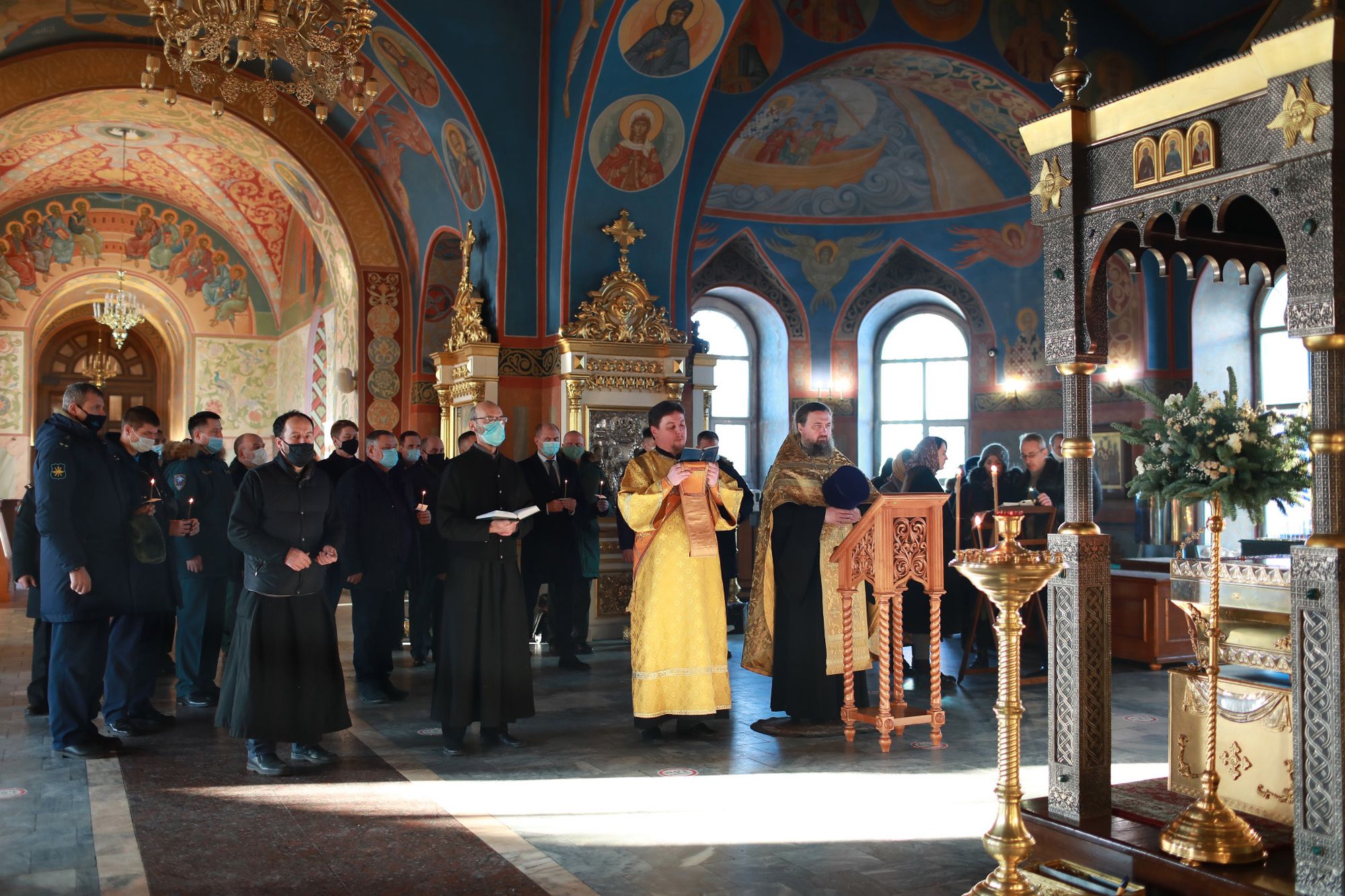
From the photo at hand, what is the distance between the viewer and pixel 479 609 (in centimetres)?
639

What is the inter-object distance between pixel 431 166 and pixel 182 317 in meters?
10.2

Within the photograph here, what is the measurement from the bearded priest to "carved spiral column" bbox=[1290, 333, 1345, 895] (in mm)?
3180

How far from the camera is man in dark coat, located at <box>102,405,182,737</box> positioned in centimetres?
673

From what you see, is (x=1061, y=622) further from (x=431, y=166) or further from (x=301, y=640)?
(x=431, y=166)

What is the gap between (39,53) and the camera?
13.0 meters

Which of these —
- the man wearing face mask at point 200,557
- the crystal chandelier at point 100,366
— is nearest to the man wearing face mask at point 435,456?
the man wearing face mask at point 200,557

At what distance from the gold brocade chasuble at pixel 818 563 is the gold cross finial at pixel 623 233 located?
16.2ft

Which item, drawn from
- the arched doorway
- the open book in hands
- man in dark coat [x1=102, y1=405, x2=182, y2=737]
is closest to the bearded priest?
the open book in hands

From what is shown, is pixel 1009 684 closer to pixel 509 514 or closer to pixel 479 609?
pixel 509 514

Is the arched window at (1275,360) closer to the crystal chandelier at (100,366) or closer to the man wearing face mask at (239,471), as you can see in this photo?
the man wearing face mask at (239,471)

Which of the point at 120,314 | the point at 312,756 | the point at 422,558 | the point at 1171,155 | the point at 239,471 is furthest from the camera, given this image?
the point at 120,314

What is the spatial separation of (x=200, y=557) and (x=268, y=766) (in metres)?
2.32

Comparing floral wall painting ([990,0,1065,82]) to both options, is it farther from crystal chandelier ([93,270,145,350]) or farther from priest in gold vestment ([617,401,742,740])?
crystal chandelier ([93,270,145,350])

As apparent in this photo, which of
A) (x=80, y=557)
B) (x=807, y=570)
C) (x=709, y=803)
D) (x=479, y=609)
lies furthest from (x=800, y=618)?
(x=80, y=557)
